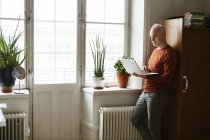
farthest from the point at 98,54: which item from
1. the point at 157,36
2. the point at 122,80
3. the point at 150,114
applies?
the point at 150,114

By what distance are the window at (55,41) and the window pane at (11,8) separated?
173 millimetres

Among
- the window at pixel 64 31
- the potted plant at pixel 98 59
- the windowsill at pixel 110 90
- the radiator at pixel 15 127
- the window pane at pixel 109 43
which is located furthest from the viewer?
the window pane at pixel 109 43

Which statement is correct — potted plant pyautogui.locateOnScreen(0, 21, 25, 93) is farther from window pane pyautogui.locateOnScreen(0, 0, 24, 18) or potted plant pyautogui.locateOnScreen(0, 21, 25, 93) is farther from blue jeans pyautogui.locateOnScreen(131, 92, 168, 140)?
blue jeans pyautogui.locateOnScreen(131, 92, 168, 140)

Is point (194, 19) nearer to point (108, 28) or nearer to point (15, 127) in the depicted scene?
point (108, 28)

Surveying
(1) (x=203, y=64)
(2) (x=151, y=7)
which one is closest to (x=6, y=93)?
(2) (x=151, y=7)

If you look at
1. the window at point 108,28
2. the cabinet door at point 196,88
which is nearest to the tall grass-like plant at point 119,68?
the window at point 108,28

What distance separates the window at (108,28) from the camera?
4.03 meters

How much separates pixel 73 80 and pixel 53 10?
91 cm

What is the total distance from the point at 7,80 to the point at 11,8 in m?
0.85

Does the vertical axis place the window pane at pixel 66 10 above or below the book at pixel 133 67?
above

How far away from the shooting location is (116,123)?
3852mm

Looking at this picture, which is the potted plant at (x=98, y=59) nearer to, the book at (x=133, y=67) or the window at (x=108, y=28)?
the window at (x=108, y=28)

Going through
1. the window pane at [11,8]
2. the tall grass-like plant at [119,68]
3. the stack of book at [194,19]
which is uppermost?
the window pane at [11,8]

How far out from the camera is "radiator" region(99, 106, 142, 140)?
12.5 ft
